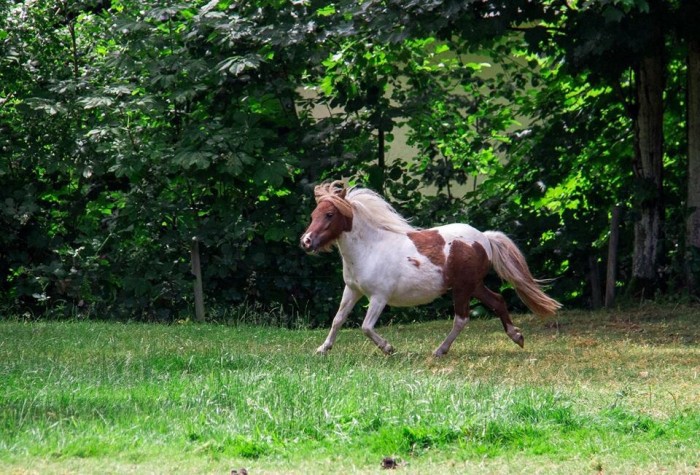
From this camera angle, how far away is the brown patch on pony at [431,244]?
10273 millimetres

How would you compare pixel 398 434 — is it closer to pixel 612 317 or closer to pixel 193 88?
pixel 612 317

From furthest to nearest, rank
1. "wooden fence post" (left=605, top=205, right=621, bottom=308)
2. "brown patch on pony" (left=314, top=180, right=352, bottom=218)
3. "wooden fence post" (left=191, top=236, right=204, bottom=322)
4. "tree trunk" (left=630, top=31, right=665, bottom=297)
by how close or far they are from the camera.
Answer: "wooden fence post" (left=191, top=236, right=204, bottom=322) < "wooden fence post" (left=605, top=205, right=621, bottom=308) < "tree trunk" (left=630, top=31, right=665, bottom=297) < "brown patch on pony" (left=314, top=180, right=352, bottom=218)

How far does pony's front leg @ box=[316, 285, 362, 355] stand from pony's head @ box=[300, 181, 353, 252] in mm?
491

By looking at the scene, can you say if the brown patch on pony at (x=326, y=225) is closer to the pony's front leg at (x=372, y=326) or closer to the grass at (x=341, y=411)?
the pony's front leg at (x=372, y=326)

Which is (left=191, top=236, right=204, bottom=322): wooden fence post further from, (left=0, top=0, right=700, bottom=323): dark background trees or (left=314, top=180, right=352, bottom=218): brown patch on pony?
(left=314, top=180, right=352, bottom=218): brown patch on pony

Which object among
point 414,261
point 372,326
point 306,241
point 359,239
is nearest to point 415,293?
point 414,261

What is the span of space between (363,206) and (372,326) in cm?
117

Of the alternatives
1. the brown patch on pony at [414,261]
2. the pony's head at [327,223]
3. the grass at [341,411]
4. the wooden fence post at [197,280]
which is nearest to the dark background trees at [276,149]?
the wooden fence post at [197,280]

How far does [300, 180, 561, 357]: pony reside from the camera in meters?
10.1

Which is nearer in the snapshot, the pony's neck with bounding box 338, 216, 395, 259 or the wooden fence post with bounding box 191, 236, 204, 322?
the pony's neck with bounding box 338, 216, 395, 259

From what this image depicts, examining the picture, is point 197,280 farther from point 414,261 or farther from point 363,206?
point 414,261

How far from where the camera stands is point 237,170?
44.3 feet

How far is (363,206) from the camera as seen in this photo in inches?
411

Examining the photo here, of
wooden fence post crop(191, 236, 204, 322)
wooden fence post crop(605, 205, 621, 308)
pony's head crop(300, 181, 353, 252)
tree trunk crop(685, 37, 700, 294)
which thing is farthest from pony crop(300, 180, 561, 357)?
wooden fence post crop(191, 236, 204, 322)
